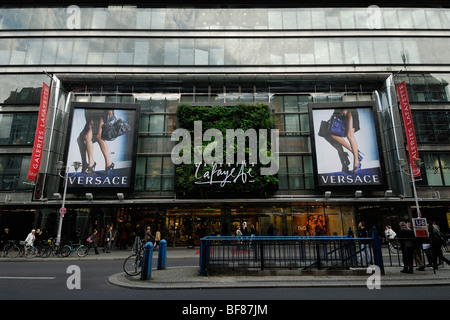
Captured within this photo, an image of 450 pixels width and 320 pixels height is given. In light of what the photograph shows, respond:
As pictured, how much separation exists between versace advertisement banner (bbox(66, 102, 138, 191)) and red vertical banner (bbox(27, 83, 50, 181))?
2322mm

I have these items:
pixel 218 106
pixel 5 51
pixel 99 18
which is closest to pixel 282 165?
pixel 218 106

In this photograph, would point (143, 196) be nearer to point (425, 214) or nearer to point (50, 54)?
point (50, 54)

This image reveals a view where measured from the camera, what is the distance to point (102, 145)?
24531 millimetres

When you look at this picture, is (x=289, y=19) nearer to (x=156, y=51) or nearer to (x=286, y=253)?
(x=156, y=51)

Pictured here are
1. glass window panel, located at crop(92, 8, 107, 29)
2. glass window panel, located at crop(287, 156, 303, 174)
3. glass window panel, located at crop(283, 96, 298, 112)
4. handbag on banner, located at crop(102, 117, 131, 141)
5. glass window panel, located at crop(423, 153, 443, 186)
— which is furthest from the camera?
glass window panel, located at crop(92, 8, 107, 29)

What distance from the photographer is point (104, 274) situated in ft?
35.1

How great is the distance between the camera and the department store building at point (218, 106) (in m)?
24.1

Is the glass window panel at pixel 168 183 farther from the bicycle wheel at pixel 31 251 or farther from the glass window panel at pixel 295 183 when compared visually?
the glass window panel at pixel 295 183

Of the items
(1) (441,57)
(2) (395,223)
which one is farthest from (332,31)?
(2) (395,223)

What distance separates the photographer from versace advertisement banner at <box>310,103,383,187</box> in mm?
24094

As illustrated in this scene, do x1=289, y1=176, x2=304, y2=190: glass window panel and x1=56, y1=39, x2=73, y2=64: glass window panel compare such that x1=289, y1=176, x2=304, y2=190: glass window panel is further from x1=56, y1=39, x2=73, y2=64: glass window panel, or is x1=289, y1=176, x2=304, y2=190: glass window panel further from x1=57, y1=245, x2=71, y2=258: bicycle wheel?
x1=56, y1=39, x2=73, y2=64: glass window panel

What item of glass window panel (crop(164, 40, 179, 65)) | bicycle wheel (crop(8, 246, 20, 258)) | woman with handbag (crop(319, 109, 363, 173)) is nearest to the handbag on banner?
glass window panel (crop(164, 40, 179, 65))

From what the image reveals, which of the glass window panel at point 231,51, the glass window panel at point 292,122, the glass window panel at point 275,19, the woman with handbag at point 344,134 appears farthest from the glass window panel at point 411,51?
the glass window panel at point 231,51
